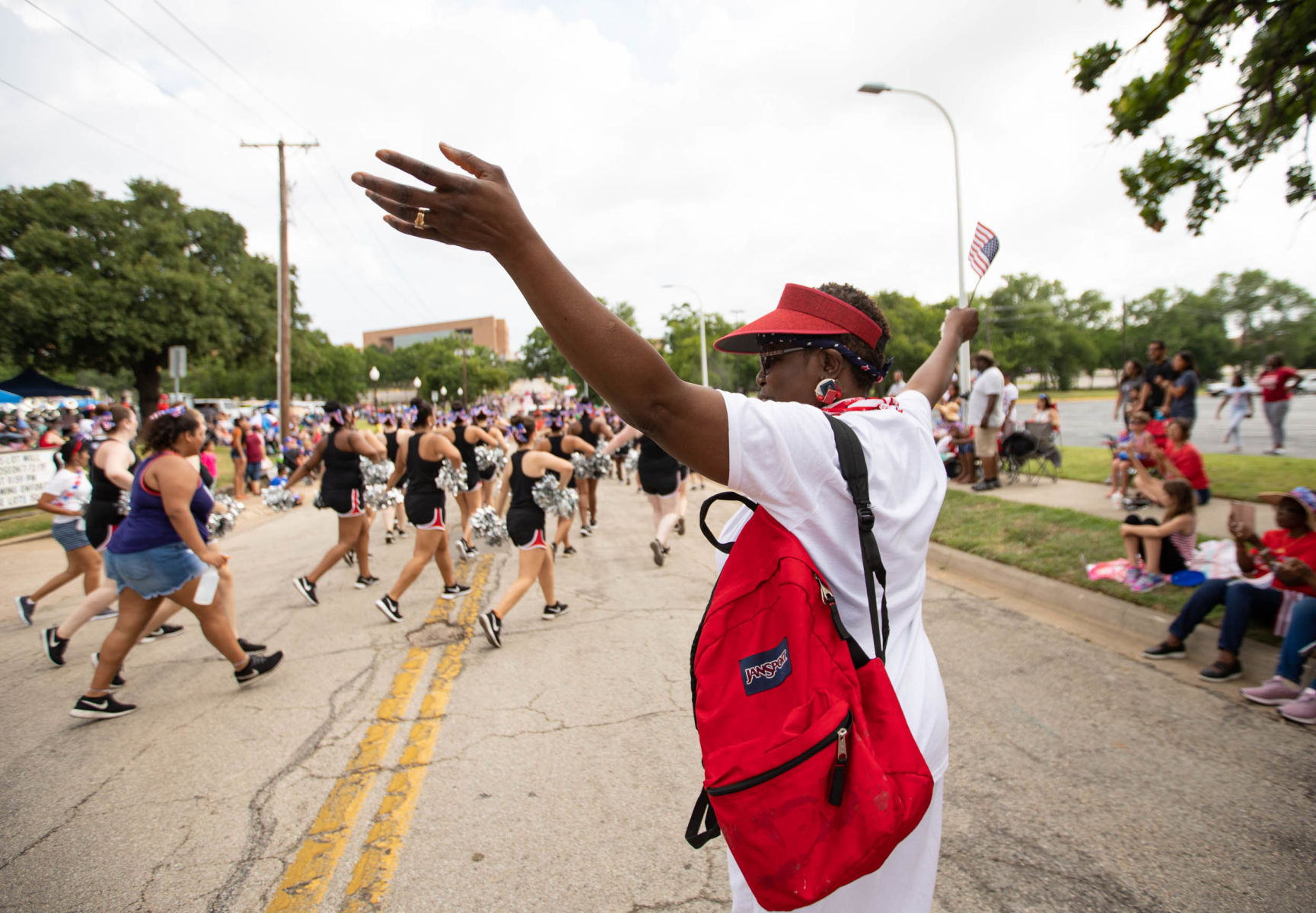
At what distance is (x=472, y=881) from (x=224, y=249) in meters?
41.1

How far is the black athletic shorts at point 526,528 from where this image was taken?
21.0 ft

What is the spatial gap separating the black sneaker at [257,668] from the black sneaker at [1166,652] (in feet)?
20.7

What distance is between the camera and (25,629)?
7062 millimetres

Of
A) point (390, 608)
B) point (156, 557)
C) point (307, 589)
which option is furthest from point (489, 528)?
point (156, 557)

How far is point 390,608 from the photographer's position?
6570 mm

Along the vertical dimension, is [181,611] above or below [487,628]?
below

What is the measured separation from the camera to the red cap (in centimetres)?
157

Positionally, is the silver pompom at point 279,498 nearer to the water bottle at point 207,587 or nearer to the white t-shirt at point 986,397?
the water bottle at point 207,587

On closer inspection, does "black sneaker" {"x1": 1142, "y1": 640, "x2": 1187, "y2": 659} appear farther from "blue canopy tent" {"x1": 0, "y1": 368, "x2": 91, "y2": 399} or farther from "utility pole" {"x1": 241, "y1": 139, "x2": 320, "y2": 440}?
"blue canopy tent" {"x1": 0, "y1": 368, "x2": 91, "y2": 399}

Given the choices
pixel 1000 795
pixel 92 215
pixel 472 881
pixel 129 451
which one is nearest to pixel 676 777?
pixel 472 881

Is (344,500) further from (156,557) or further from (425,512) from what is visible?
(156,557)

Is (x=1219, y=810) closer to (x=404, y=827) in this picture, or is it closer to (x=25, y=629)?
(x=404, y=827)

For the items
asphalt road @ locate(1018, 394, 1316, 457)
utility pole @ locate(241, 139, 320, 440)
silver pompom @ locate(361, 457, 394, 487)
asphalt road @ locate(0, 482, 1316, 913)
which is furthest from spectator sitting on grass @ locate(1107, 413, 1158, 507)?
utility pole @ locate(241, 139, 320, 440)

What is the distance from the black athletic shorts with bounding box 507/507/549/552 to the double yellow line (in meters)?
1.39
